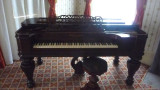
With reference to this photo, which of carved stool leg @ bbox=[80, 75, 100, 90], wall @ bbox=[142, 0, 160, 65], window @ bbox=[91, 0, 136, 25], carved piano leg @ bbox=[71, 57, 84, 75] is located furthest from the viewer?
window @ bbox=[91, 0, 136, 25]

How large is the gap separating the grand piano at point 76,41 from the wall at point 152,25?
2.72ft

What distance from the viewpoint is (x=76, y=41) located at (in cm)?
190

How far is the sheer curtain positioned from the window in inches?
46.4

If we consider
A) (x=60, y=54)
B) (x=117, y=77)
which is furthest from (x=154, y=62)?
(x=60, y=54)

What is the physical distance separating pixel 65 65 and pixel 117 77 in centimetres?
96

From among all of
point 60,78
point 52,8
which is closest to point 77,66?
point 60,78

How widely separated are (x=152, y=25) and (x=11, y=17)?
2.48 m

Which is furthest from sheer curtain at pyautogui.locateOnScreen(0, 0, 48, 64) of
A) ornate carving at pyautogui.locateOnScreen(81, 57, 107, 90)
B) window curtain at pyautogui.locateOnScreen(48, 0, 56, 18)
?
ornate carving at pyautogui.locateOnScreen(81, 57, 107, 90)

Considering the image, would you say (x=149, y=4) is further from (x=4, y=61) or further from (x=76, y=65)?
(x=4, y=61)

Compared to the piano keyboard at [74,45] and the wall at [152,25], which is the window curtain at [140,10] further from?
the piano keyboard at [74,45]

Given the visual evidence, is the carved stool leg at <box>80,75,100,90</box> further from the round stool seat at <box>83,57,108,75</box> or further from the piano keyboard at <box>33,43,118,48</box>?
the piano keyboard at <box>33,43,118,48</box>

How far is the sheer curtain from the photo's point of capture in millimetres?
2420

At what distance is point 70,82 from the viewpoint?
2.29m

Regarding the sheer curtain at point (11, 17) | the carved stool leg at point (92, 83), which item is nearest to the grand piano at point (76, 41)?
the carved stool leg at point (92, 83)
